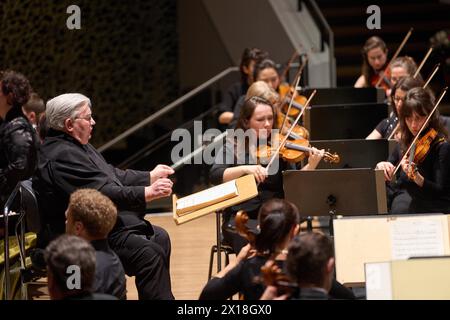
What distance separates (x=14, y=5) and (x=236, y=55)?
2582 millimetres

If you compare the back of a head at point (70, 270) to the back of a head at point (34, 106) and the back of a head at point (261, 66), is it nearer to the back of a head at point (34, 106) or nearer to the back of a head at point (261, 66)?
the back of a head at point (34, 106)

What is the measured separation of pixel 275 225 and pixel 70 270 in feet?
2.34

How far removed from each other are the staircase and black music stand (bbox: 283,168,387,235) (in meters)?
4.57

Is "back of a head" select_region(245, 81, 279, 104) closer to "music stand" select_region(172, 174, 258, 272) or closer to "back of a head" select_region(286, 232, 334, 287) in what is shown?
"music stand" select_region(172, 174, 258, 272)

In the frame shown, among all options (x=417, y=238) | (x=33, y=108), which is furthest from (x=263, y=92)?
(x=417, y=238)

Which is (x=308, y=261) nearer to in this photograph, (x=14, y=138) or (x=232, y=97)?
(x=14, y=138)

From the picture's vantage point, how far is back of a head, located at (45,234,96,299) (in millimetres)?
2617

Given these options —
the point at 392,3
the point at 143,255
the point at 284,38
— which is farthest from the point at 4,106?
the point at 392,3

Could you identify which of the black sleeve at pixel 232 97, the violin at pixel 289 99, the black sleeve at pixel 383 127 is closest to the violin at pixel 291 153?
the black sleeve at pixel 383 127

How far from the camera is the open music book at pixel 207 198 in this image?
3512 mm

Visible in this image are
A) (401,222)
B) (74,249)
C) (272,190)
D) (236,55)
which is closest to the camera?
(74,249)
